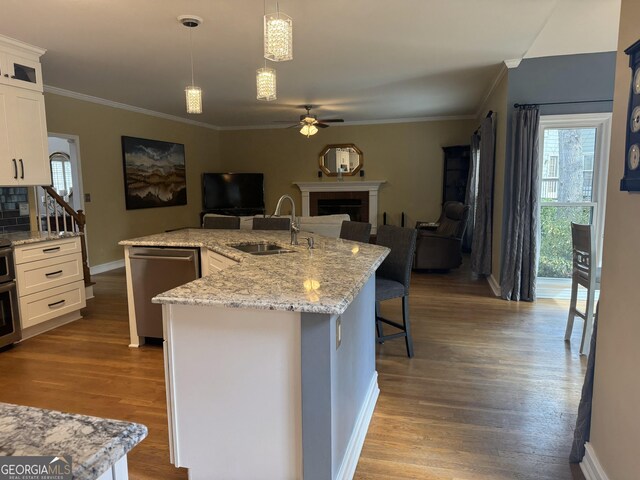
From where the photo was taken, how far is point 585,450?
200cm

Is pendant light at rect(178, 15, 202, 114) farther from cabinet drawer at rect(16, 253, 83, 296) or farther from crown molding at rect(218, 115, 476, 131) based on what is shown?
crown molding at rect(218, 115, 476, 131)

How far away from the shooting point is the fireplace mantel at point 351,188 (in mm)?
9016

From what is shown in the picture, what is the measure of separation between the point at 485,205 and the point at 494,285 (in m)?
1.06

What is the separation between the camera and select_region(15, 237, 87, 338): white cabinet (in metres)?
3.69

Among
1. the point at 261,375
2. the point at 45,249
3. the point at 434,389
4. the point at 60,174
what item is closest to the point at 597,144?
the point at 434,389

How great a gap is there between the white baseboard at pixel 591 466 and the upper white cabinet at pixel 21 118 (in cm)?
465

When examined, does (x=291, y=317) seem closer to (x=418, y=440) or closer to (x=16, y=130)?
(x=418, y=440)

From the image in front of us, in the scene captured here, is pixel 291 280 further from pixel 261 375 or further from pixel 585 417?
pixel 585 417

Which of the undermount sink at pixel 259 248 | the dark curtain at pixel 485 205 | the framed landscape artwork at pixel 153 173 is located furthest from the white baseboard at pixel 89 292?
the dark curtain at pixel 485 205

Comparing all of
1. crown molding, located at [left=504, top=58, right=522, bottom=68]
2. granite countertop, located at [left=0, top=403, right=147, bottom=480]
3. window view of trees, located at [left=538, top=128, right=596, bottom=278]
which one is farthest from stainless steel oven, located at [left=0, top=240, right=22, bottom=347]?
window view of trees, located at [left=538, top=128, right=596, bottom=278]

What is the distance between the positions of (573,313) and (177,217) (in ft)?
22.6

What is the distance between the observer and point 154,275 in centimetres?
342

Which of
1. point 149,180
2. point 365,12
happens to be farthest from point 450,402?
point 149,180

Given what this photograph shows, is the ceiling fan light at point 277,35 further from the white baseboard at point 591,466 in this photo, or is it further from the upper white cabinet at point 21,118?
the upper white cabinet at point 21,118
